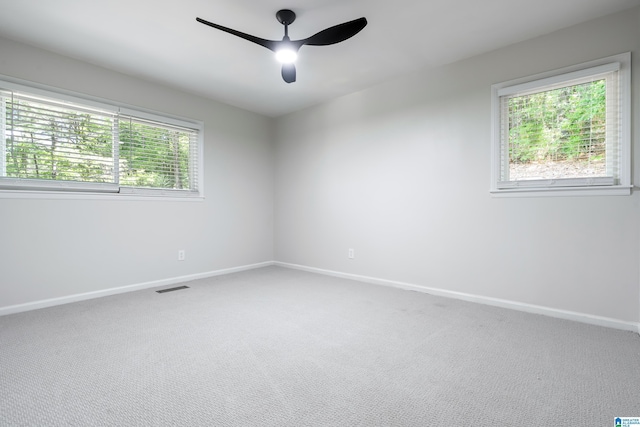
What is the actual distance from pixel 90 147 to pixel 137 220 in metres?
0.91

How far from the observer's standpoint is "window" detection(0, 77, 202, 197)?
2.79 metres

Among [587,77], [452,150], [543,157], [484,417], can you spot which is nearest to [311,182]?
[452,150]

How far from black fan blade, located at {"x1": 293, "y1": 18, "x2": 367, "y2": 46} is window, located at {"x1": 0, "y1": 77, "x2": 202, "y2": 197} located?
2.45 m

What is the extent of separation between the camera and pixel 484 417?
4.42ft

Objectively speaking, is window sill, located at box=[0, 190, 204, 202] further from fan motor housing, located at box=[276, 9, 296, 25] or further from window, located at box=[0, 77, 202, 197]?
fan motor housing, located at box=[276, 9, 296, 25]

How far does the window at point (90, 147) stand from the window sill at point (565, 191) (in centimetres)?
373

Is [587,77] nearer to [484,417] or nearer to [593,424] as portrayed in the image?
[593,424]

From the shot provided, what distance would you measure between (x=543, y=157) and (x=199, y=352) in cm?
328

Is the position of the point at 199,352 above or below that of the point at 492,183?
below

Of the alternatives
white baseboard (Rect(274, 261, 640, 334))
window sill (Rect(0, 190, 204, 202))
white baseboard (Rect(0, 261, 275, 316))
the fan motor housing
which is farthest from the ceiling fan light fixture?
white baseboard (Rect(0, 261, 275, 316))

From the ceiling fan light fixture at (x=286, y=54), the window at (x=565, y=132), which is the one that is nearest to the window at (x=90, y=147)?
the ceiling fan light fixture at (x=286, y=54)

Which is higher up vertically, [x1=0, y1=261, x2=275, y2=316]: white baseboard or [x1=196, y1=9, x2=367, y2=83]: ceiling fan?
[x1=196, y1=9, x2=367, y2=83]: ceiling fan

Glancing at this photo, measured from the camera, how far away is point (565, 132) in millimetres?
2641

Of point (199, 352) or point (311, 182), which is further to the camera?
point (311, 182)
